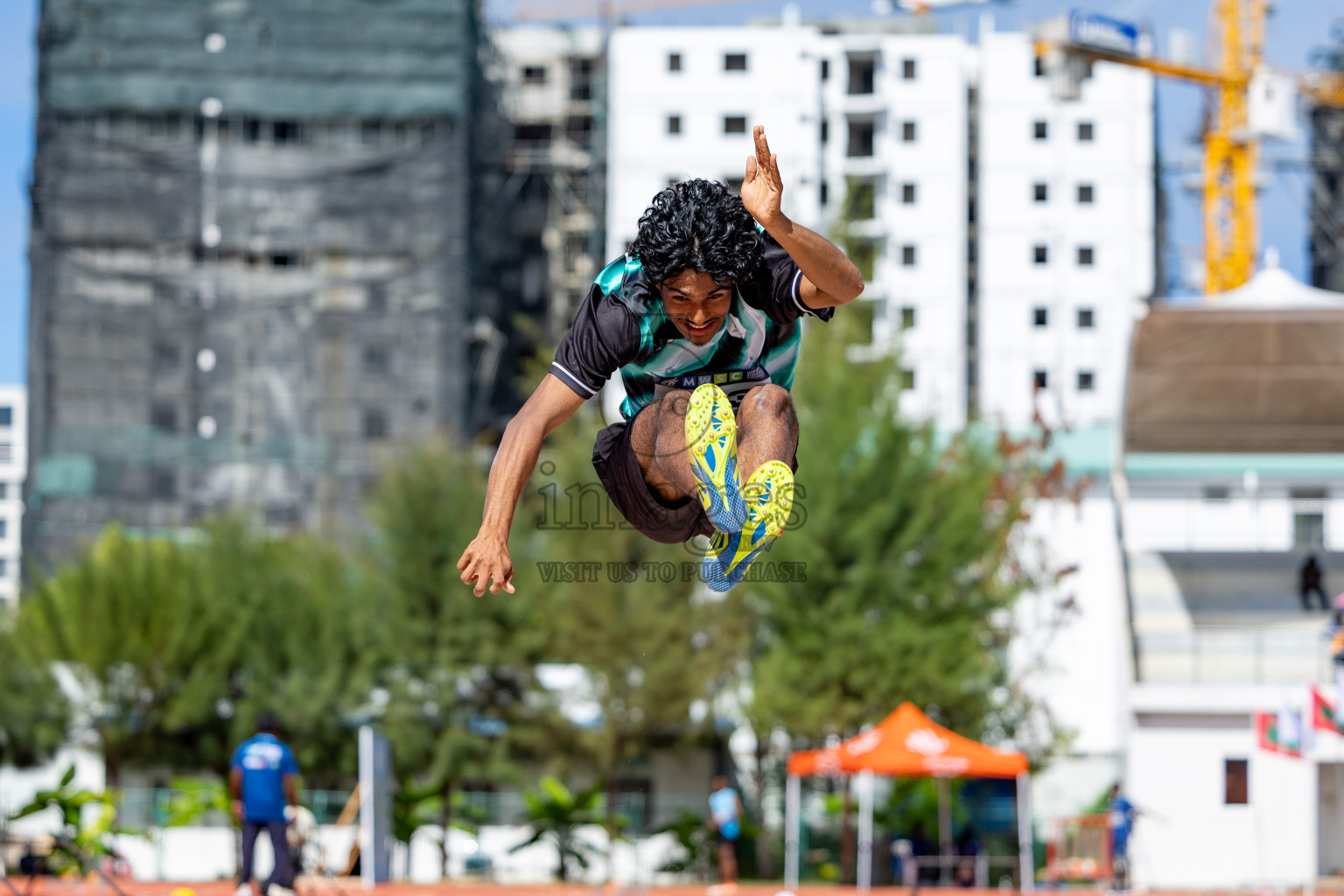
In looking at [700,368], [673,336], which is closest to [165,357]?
[700,368]

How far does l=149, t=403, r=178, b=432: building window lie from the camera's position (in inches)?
2835

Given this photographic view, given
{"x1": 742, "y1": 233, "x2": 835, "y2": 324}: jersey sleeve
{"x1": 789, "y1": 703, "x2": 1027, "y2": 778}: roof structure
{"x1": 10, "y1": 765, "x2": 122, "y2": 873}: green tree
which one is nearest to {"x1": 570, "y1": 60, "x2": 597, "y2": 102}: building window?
{"x1": 10, "y1": 765, "x2": 122, "y2": 873}: green tree

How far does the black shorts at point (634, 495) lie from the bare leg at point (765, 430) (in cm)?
58

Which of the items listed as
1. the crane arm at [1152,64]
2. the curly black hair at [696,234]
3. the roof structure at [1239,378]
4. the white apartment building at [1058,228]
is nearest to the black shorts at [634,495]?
the curly black hair at [696,234]

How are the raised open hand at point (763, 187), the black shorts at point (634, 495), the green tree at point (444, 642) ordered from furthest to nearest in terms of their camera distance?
the green tree at point (444, 642), the black shorts at point (634, 495), the raised open hand at point (763, 187)

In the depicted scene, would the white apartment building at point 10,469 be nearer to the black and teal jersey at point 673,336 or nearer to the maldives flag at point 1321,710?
the maldives flag at point 1321,710

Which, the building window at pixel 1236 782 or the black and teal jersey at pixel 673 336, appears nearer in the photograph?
the black and teal jersey at pixel 673 336

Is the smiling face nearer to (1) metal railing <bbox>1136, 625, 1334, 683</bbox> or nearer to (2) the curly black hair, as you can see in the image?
(2) the curly black hair

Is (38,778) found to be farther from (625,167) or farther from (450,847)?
(625,167)

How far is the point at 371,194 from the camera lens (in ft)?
241

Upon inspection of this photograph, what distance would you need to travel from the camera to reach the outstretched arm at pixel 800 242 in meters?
5.82

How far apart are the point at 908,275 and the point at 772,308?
281 feet

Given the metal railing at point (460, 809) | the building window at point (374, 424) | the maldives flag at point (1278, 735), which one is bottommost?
the metal railing at point (460, 809)

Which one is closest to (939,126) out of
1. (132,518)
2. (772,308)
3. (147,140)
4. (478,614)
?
(147,140)
